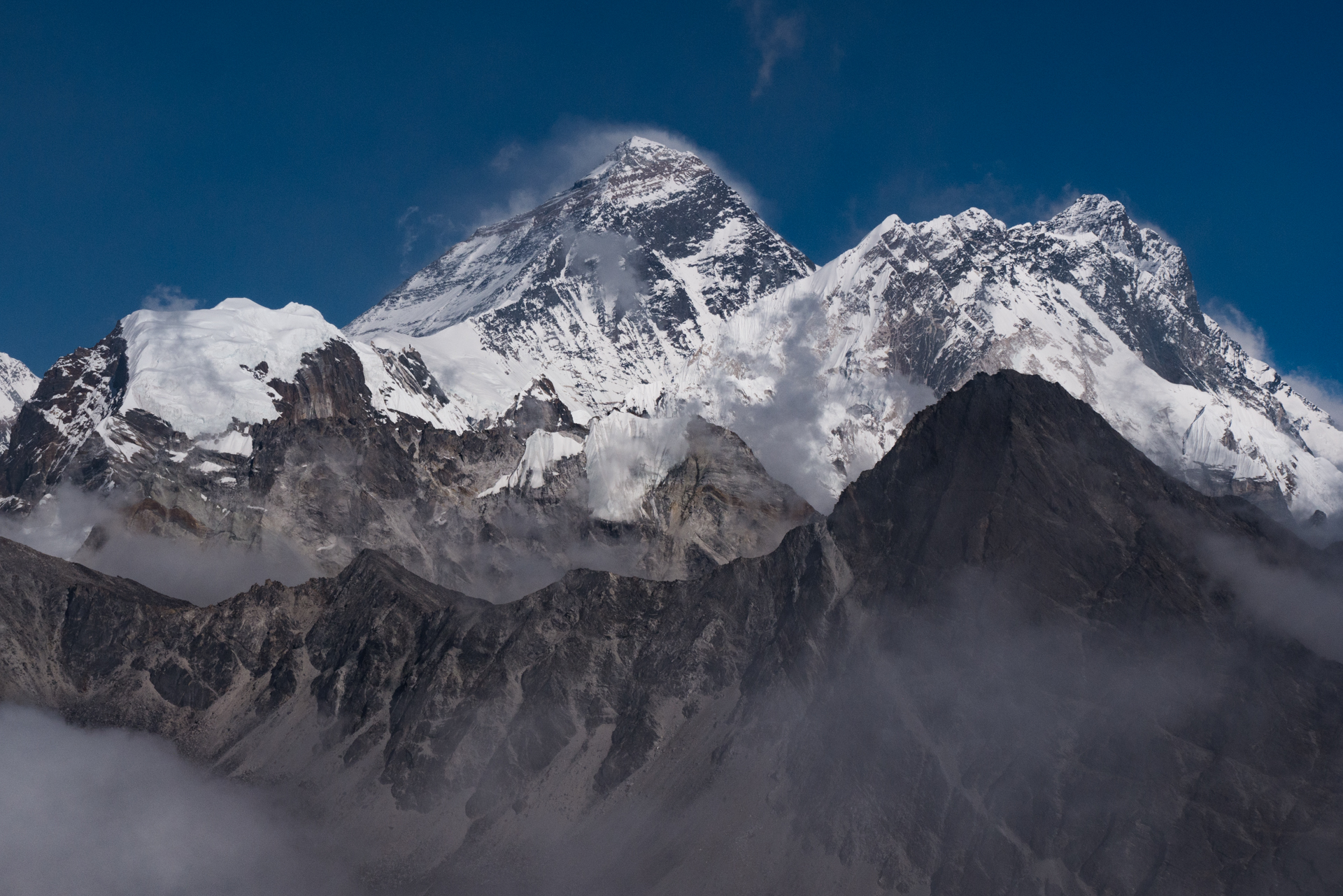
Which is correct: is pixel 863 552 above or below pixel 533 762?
above

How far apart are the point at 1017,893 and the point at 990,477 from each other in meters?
45.9

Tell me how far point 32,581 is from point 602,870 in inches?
4141

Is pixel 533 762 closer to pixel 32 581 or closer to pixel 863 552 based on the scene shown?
pixel 863 552

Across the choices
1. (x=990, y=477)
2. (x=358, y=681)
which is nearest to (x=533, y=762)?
(x=358, y=681)

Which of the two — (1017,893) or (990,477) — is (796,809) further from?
(990,477)

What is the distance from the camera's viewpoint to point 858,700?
13612 centimetres

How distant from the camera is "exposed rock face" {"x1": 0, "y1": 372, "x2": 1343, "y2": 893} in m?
115

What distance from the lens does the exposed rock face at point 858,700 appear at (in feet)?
377

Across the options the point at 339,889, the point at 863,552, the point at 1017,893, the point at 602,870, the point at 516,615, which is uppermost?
the point at 863,552

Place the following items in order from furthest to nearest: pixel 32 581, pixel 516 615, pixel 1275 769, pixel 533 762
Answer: pixel 32 581 < pixel 516 615 < pixel 533 762 < pixel 1275 769

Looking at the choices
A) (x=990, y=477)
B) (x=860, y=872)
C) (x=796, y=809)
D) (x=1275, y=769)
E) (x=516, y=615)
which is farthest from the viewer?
(x=516, y=615)

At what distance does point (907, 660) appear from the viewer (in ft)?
446

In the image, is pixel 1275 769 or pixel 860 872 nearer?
pixel 1275 769

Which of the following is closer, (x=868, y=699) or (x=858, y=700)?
(x=868, y=699)
